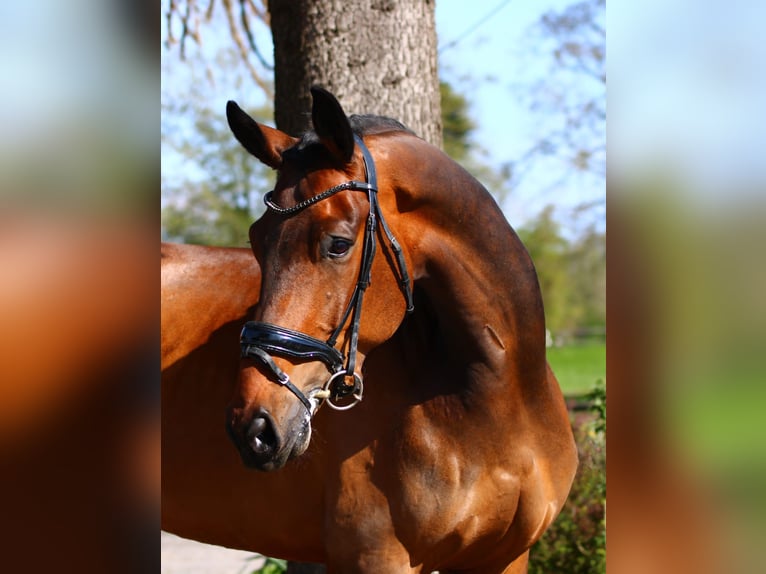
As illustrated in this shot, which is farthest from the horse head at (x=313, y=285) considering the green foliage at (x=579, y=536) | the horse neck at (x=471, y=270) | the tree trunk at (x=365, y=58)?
the green foliage at (x=579, y=536)

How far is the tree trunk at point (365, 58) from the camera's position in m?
3.96

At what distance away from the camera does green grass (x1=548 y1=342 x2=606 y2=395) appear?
2097 centimetres

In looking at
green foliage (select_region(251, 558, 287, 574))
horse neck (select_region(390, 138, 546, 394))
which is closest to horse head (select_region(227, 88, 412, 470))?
horse neck (select_region(390, 138, 546, 394))

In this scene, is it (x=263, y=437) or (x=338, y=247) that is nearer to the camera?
(x=263, y=437)

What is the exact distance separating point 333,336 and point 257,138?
0.72 metres

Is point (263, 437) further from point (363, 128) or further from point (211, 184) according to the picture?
point (211, 184)

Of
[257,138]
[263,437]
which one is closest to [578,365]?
[257,138]

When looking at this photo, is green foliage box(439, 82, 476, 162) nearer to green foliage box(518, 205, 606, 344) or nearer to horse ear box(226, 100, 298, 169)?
green foliage box(518, 205, 606, 344)

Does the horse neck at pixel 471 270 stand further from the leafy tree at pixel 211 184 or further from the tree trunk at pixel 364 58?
the leafy tree at pixel 211 184

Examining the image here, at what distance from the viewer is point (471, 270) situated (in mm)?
2566

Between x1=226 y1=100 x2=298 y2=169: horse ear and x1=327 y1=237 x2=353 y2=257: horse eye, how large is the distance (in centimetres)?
39
